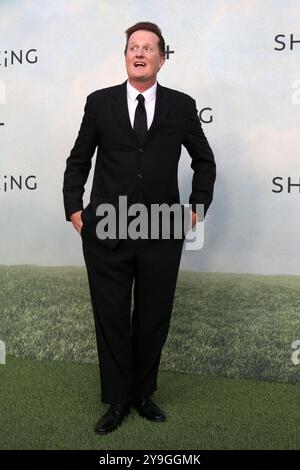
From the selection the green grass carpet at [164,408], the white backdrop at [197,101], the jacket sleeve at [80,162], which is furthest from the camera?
the white backdrop at [197,101]

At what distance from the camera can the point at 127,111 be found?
7.42 feet

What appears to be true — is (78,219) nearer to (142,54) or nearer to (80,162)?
(80,162)

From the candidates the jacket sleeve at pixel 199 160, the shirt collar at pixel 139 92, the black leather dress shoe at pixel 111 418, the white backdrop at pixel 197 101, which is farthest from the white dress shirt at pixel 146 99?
the black leather dress shoe at pixel 111 418

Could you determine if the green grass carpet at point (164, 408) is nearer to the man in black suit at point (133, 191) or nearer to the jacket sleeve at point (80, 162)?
the man in black suit at point (133, 191)

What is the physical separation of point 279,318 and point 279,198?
61 cm

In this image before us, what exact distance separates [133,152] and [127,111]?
161mm

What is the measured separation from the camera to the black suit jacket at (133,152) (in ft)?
7.34

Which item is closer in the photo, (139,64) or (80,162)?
(139,64)

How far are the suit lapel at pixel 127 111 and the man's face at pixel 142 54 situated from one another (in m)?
0.09

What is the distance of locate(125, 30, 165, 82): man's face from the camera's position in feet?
7.28

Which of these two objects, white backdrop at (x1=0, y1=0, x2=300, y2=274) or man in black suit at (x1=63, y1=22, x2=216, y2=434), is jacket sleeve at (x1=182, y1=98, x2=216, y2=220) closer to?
man in black suit at (x1=63, y1=22, x2=216, y2=434)

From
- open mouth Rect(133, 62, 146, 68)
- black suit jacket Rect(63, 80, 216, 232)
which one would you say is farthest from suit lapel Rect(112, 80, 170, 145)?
open mouth Rect(133, 62, 146, 68)

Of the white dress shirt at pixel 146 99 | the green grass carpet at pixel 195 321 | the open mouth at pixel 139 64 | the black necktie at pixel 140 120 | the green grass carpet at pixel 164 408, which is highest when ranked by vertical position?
the open mouth at pixel 139 64

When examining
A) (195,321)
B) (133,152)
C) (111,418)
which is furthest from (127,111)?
(195,321)
